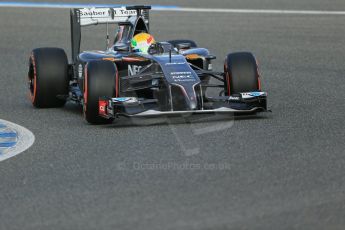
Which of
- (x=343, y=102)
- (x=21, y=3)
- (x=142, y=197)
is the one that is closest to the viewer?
(x=142, y=197)

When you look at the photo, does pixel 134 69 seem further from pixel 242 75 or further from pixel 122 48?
pixel 242 75

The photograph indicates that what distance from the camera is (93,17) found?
42.3 feet

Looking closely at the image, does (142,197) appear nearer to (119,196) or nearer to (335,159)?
(119,196)

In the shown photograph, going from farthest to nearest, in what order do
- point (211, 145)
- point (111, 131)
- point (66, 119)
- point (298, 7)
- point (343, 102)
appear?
point (298, 7) < point (343, 102) < point (66, 119) < point (111, 131) < point (211, 145)

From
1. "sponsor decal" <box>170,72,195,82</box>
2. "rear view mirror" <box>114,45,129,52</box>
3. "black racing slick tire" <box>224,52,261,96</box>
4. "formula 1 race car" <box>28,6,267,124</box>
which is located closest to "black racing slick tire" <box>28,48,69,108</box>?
"formula 1 race car" <box>28,6,267,124</box>

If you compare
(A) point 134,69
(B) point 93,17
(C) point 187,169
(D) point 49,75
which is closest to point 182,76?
(A) point 134,69

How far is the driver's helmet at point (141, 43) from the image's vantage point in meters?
11.9

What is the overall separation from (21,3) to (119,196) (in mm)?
21957

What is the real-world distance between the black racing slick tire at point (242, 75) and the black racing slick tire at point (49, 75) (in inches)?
78.5

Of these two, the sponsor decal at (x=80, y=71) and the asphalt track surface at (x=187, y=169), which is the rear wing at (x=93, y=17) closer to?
the sponsor decal at (x=80, y=71)

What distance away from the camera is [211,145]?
31.2ft

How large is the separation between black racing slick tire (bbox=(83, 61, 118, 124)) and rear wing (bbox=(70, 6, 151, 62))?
2.03 meters

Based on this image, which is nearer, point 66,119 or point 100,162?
point 100,162

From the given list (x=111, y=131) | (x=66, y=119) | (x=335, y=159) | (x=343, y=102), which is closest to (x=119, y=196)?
(x=335, y=159)
